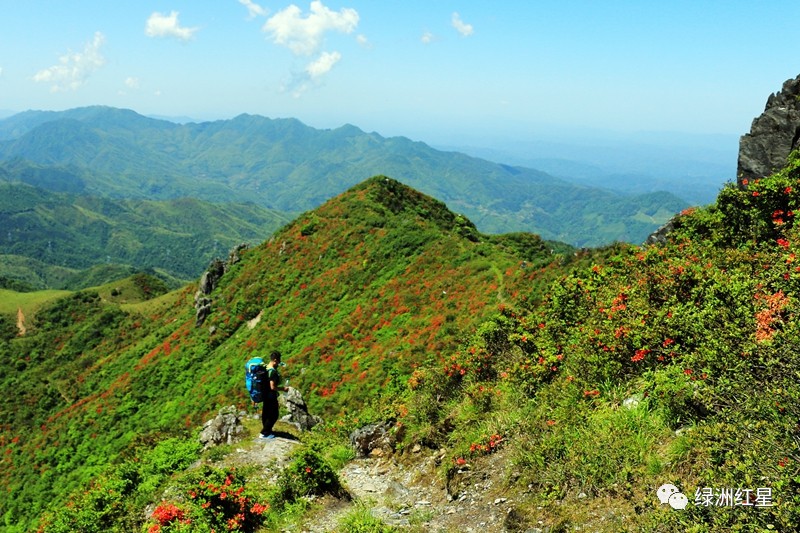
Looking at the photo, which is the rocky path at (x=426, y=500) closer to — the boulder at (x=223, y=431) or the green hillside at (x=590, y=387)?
the green hillside at (x=590, y=387)

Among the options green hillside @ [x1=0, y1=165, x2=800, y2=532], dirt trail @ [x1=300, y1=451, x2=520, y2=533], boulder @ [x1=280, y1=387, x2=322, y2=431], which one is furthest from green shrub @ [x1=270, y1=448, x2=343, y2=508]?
boulder @ [x1=280, y1=387, x2=322, y2=431]

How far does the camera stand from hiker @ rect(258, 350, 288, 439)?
15.0 m

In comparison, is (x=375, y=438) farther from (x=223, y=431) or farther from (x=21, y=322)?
(x=21, y=322)

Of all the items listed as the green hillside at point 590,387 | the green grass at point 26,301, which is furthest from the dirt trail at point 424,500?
the green grass at point 26,301

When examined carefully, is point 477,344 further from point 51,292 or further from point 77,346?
point 51,292

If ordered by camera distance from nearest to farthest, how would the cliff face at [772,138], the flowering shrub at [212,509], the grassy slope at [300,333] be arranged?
the flowering shrub at [212,509], the cliff face at [772,138], the grassy slope at [300,333]

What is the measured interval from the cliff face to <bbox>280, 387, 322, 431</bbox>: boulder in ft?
68.9

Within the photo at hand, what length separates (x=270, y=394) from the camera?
15266 millimetres

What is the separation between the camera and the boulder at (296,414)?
1884 cm

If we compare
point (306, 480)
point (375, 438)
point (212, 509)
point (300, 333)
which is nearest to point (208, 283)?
point (300, 333)

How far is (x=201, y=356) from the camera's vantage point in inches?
1873

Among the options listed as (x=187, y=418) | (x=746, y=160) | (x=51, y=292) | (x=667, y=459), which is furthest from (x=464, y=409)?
(x=51, y=292)

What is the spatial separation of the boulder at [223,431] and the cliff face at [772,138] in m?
22.6

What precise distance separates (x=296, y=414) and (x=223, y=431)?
3.53 meters
